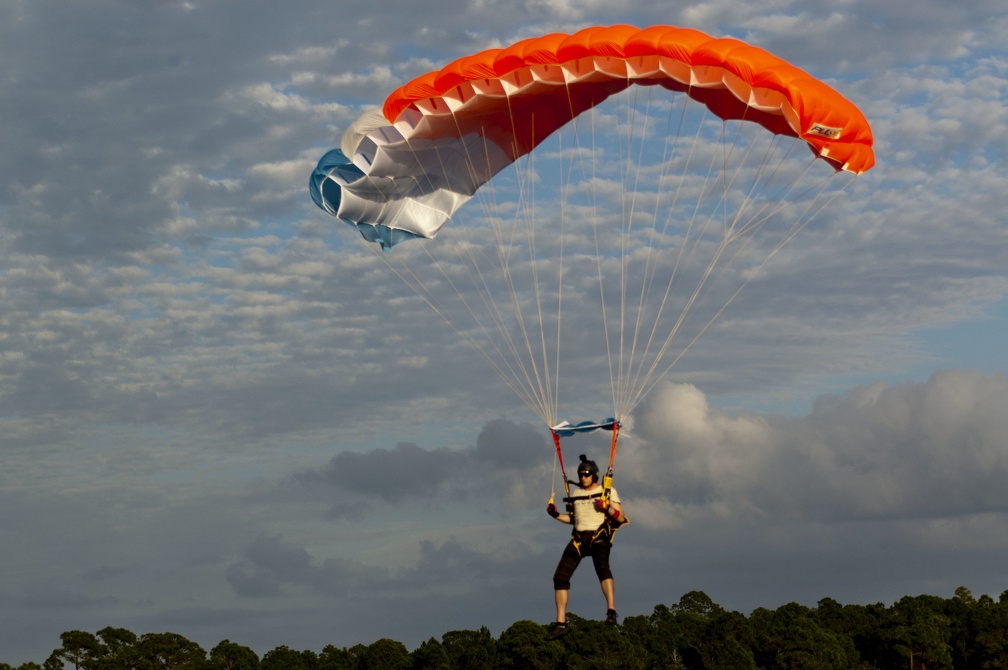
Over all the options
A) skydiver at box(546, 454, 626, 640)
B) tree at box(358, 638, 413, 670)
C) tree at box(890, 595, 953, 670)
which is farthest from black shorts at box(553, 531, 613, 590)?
tree at box(358, 638, 413, 670)

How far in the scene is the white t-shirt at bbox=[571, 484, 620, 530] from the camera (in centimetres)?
2217

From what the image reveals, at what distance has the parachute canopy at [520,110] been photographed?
75.6 ft

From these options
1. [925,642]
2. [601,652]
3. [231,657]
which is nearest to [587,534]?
[601,652]

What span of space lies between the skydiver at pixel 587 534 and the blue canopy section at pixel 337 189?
7.18m

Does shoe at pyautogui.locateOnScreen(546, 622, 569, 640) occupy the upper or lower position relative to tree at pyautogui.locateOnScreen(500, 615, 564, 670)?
lower

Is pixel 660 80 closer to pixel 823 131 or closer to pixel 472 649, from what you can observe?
pixel 823 131

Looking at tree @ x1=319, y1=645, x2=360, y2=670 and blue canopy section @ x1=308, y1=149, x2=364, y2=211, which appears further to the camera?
tree @ x1=319, y1=645, x2=360, y2=670

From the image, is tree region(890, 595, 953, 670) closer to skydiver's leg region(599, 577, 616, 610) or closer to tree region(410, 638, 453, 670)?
tree region(410, 638, 453, 670)

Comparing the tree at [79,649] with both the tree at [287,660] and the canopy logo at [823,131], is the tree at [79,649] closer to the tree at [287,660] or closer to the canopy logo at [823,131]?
the tree at [287,660]

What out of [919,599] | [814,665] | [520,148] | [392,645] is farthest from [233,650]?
[520,148]

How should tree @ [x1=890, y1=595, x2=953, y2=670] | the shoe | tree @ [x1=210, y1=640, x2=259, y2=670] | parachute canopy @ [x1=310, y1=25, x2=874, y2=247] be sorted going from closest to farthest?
the shoe, parachute canopy @ [x1=310, y1=25, x2=874, y2=247], tree @ [x1=890, y1=595, x2=953, y2=670], tree @ [x1=210, y1=640, x2=259, y2=670]

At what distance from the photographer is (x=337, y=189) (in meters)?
26.4

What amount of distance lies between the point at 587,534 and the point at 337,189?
8647 mm

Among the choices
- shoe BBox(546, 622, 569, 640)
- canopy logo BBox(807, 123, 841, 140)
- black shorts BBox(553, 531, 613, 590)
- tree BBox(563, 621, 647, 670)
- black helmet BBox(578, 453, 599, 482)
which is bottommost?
shoe BBox(546, 622, 569, 640)
